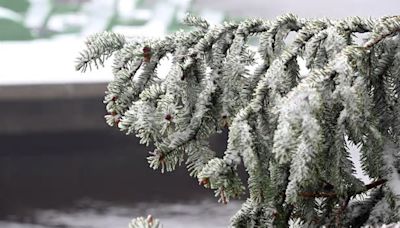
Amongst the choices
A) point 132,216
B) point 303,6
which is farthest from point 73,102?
point 303,6

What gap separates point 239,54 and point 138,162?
18.8 ft

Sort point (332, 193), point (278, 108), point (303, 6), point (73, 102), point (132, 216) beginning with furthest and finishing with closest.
Result: 1. point (73, 102)
2. point (303, 6)
3. point (132, 216)
4. point (332, 193)
5. point (278, 108)

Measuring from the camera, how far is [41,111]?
6.89m

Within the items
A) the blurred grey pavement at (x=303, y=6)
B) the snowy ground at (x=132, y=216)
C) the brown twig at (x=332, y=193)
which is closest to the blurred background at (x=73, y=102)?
the blurred grey pavement at (x=303, y=6)

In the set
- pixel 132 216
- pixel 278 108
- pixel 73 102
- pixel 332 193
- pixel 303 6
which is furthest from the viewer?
pixel 73 102

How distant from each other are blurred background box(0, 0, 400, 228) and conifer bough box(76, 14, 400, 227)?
14.7 feet

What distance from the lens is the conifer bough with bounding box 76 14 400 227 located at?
3.34 feet

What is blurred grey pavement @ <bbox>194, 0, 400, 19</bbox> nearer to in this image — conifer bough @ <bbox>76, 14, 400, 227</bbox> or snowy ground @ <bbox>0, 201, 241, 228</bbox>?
snowy ground @ <bbox>0, 201, 241, 228</bbox>

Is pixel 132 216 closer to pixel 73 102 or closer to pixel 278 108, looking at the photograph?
pixel 73 102

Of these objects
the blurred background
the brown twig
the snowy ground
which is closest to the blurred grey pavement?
the blurred background

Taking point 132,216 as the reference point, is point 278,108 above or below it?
below

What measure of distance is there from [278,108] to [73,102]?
5884mm

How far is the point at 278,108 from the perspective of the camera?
3.34 feet

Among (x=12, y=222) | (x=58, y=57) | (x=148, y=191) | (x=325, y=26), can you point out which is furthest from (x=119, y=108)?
(x=58, y=57)
